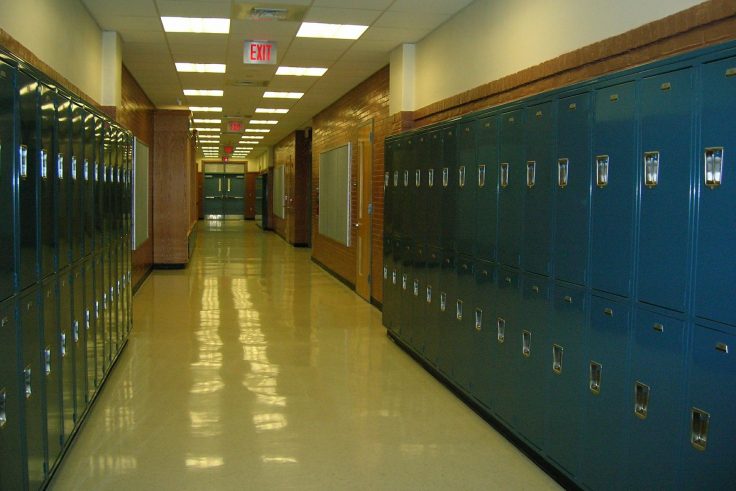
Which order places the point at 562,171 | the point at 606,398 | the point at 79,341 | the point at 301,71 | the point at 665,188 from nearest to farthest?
the point at 665,188 → the point at 606,398 → the point at 562,171 → the point at 79,341 → the point at 301,71

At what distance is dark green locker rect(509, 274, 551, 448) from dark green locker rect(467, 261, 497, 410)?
38 cm

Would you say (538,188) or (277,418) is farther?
(277,418)

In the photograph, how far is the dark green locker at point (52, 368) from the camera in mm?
3057

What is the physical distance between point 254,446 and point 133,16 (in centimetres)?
456

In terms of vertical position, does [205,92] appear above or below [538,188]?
above

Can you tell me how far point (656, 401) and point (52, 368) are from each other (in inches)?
103

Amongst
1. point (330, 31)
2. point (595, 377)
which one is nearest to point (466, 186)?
point (595, 377)

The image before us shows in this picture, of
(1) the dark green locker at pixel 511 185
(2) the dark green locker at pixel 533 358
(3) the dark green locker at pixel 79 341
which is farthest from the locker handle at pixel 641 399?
(3) the dark green locker at pixel 79 341

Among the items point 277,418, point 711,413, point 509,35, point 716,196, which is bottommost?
point 277,418

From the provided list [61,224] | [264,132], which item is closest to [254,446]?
[61,224]

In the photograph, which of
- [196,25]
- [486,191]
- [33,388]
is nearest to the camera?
[33,388]

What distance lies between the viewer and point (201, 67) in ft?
30.9

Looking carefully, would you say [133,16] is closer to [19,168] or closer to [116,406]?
[116,406]

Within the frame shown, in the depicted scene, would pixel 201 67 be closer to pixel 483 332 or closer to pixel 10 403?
pixel 483 332
